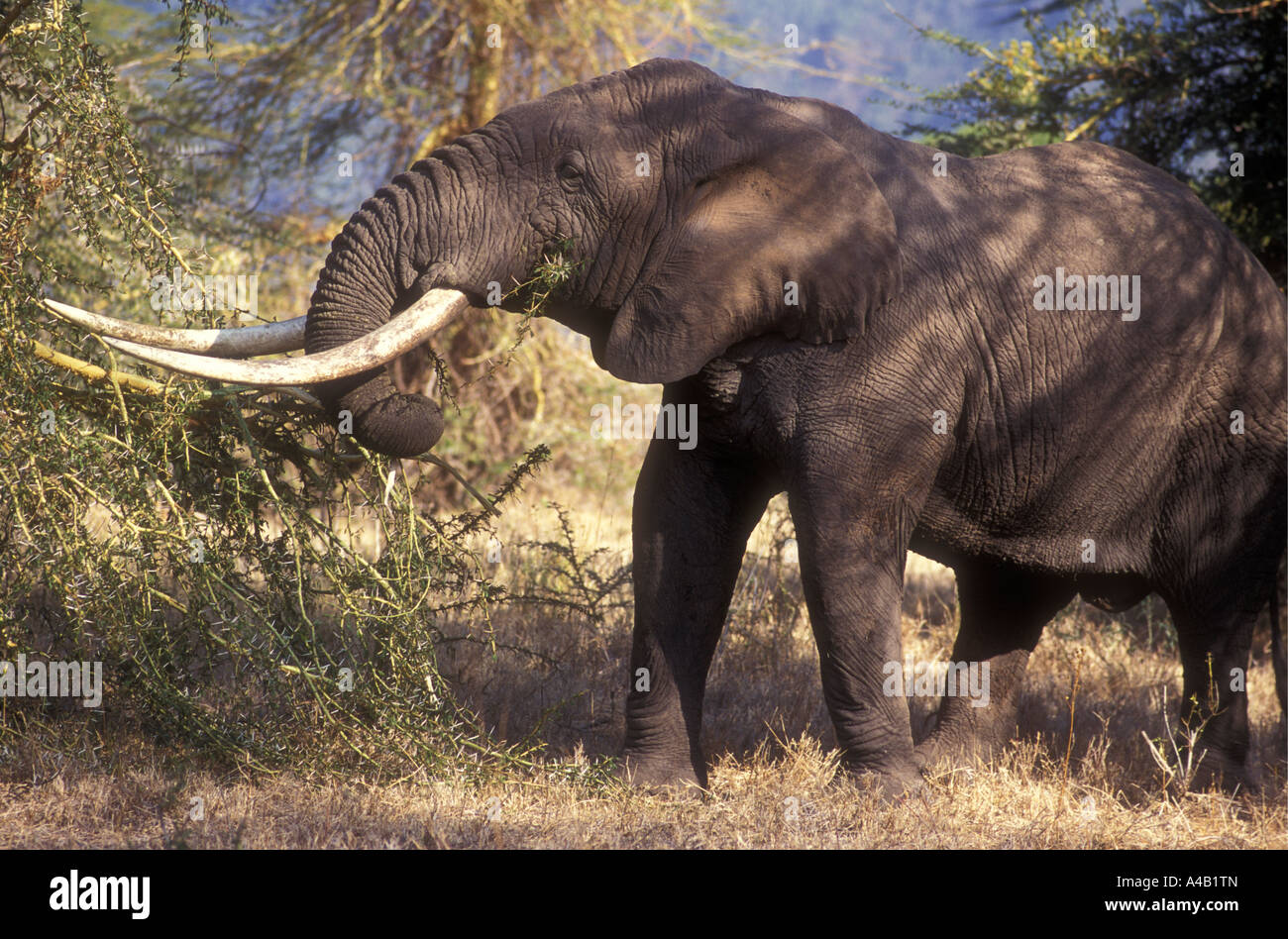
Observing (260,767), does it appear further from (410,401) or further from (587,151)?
(587,151)

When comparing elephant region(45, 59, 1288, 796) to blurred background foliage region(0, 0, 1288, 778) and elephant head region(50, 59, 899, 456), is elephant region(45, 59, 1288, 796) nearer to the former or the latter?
elephant head region(50, 59, 899, 456)

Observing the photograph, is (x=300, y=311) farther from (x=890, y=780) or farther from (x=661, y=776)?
(x=890, y=780)

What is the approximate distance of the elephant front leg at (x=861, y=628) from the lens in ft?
16.7

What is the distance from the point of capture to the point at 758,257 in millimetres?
5004

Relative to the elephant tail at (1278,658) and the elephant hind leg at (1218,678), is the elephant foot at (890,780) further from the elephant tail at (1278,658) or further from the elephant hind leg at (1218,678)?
the elephant tail at (1278,658)

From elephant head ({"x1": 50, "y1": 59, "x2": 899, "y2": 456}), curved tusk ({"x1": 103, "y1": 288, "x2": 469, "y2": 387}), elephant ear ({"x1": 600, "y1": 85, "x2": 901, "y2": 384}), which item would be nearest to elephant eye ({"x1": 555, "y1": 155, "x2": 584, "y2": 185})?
elephant head ({"x1": 50, "y1": 59, "x2": 899, "y2": 456})

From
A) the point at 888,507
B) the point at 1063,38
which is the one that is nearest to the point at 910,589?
the point at 1063,38

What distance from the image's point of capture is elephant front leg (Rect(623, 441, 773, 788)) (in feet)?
18.1

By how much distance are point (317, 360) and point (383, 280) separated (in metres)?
0.45

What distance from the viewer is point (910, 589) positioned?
33.2ft

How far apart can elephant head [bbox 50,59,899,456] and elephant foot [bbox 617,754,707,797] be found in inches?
65.0

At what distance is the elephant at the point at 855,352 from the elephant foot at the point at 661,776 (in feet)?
0.04
